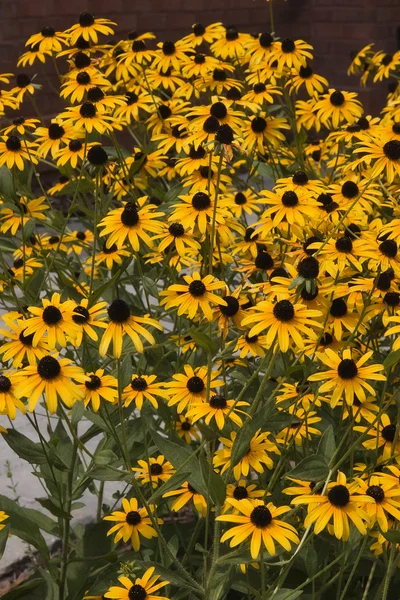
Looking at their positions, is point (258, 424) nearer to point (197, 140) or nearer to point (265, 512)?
point (265, 512)

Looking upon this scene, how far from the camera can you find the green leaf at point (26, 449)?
1.86 meters

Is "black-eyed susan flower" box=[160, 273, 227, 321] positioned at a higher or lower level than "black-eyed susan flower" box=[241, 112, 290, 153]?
lower

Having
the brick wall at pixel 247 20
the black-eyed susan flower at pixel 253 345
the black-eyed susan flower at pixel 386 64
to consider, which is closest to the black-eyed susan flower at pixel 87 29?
the black-eyed susan flower at pixel 386 64

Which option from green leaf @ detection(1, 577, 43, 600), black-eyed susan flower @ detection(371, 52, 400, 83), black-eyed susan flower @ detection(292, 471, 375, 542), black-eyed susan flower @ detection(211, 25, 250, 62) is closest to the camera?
black-eyed susan flower @ detection(292, 471, 375, 542)

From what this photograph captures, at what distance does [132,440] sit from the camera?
204 cm

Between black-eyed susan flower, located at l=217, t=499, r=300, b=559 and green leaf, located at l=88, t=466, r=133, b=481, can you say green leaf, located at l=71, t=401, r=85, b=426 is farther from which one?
black-eyed susan flower, located at l=217, t=499, r=300, b=559

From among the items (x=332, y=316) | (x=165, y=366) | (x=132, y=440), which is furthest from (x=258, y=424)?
(x=165, y=366)

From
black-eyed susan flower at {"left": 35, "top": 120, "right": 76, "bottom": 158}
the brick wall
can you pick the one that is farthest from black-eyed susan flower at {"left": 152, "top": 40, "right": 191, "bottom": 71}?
the brick wall

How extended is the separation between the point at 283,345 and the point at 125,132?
5256 millimetres

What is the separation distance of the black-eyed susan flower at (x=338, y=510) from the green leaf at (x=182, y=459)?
282mm

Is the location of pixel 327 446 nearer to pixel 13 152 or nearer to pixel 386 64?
pixel 13 152

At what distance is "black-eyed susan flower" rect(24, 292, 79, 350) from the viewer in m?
1.57

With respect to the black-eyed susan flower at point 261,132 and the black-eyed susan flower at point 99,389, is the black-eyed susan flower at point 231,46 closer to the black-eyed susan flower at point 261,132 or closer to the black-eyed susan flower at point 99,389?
the black-eyed susan flower at point 261,132

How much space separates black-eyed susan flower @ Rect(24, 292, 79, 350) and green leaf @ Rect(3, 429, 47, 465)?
0.35 m
